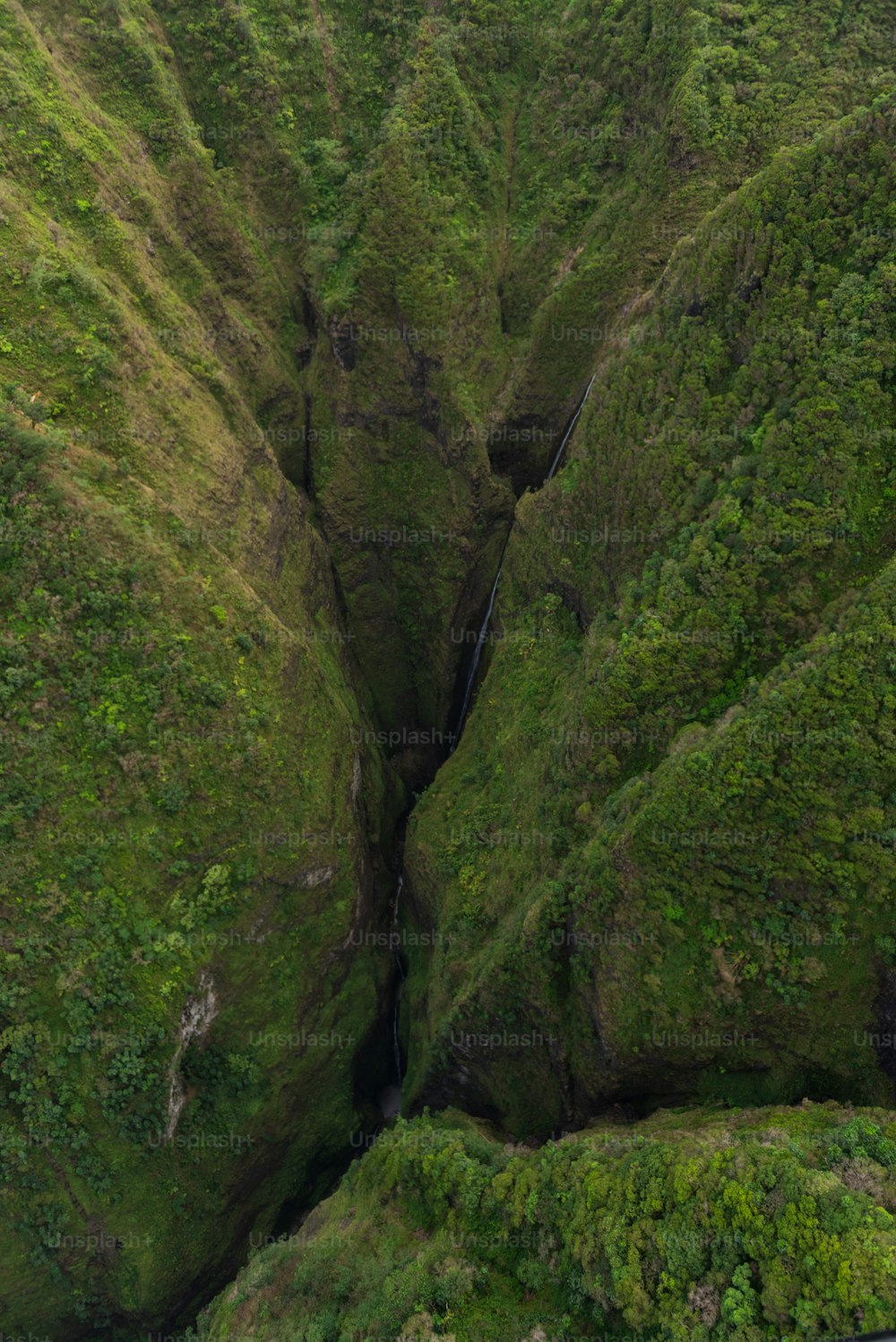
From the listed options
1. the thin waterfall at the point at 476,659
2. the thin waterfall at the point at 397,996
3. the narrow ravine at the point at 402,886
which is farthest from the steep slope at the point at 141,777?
the thin waterfall at the point at 476,659

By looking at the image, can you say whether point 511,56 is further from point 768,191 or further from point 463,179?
point 768,191

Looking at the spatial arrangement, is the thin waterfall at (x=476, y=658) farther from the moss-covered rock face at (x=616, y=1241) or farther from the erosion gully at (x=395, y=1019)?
the moss-covered rock face at (x=616, y=1241)

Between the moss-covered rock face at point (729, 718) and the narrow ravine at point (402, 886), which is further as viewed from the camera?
the narrow ravine at point (402, 886)

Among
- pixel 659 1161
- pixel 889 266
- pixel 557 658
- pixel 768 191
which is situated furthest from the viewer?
pixel 557 658

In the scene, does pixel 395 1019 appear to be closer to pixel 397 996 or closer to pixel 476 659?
pixel 397 996

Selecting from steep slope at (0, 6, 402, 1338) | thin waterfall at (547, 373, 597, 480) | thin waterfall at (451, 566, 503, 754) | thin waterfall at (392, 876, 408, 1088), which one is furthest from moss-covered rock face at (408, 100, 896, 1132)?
thin waterfall at (451, 566, 503, 754)

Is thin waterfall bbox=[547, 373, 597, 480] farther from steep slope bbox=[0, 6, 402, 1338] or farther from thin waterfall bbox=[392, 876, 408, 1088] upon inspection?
thin waterfall bbox=[392, 876, 408, 1088]

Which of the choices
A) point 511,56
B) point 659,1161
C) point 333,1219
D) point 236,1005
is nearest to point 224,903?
point 236,1005
